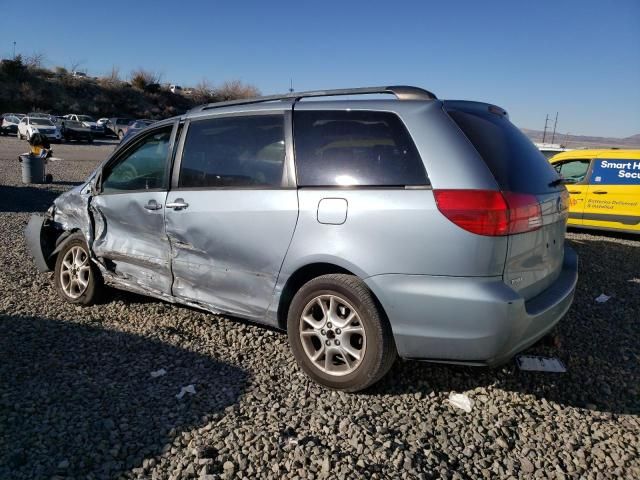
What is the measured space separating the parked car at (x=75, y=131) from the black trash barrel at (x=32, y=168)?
25212 millimetres

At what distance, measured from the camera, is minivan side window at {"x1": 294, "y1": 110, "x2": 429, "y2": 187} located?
116 inches

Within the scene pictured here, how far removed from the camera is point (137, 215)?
13.9ft

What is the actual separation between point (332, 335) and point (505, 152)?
1.54 meters

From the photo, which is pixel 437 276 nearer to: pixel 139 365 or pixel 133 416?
pixel 133 416

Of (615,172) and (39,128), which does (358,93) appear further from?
(39,128)

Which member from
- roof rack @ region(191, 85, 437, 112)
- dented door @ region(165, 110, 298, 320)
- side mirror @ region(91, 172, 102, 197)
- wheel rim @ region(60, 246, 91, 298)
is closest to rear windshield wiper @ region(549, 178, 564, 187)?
roof rack @ region(191, 85, 437, 112)

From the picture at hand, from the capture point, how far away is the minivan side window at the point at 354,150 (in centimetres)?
295

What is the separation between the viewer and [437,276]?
109 inches

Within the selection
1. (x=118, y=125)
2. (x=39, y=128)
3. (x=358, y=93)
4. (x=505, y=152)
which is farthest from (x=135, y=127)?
(x=505, y=152)

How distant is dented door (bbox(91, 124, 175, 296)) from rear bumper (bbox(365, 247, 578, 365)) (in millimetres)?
1991

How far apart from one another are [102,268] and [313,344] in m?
2.32

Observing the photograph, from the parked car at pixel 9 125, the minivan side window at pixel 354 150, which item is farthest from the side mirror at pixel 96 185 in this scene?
the parked car at pixel 9 125

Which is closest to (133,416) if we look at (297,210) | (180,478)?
(180,478)

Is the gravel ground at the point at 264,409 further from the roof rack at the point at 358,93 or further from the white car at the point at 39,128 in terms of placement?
the white car at the point at 39,128
